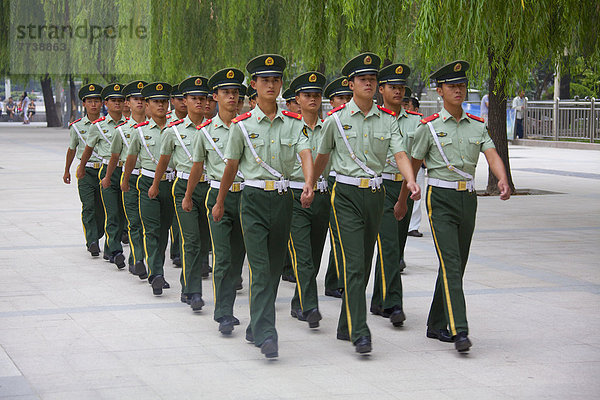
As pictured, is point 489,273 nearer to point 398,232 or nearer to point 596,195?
point 398,232

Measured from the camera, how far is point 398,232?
803 cm

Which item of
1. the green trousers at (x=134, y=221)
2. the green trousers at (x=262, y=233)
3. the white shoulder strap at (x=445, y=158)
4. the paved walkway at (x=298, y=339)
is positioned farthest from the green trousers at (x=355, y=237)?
the green trousers at (x=134, y=221)

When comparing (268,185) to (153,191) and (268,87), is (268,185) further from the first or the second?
(153,191)

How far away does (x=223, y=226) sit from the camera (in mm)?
7270

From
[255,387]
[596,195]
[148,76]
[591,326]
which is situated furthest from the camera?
[148,76]

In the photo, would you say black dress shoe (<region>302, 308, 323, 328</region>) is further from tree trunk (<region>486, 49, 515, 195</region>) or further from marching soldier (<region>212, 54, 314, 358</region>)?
tree trunk (<region>486, 49, 515, 195</region>)

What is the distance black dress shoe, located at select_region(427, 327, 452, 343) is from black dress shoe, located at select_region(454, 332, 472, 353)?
1.09 ft

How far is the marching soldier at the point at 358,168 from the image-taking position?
670 centimetres

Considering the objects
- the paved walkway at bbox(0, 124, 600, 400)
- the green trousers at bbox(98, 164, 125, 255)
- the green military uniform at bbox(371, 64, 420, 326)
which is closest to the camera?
the paved walkway at bbox(0, 124, 600, 400)

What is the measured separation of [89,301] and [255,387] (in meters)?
3.03

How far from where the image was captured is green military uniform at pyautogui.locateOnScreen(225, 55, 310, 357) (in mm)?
6668

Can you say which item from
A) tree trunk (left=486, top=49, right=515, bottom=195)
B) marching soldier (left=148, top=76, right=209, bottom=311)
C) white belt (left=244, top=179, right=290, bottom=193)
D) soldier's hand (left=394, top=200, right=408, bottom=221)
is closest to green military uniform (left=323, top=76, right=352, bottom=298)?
marching soldier (left=148, top=76, right=209, bottom=311)

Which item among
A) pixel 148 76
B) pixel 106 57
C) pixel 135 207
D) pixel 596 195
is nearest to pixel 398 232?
pixel 135 207

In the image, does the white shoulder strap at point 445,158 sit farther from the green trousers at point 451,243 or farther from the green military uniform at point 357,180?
the green military uniform at point 357,180
